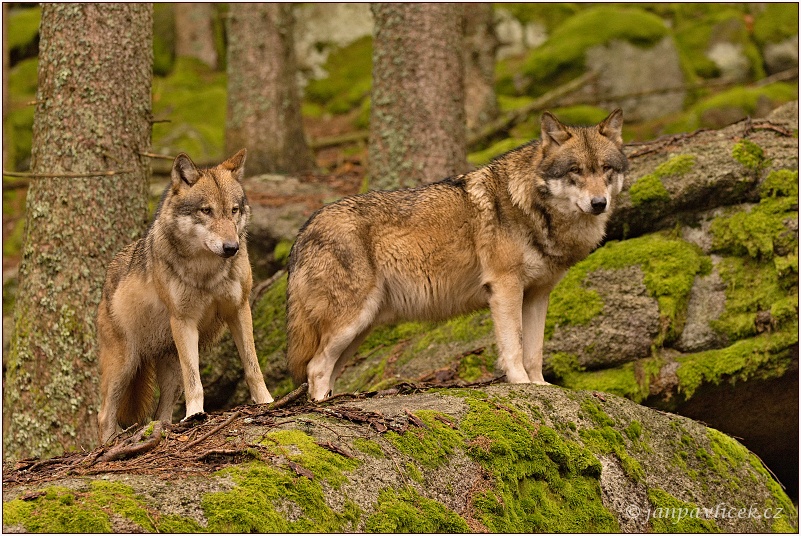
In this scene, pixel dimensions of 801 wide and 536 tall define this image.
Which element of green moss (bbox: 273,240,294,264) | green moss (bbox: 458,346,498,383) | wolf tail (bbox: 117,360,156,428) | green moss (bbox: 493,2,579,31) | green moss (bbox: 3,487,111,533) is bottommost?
green moss (bbox: 458,346,498,383)

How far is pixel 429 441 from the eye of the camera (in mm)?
5352

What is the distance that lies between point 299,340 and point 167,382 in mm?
1202

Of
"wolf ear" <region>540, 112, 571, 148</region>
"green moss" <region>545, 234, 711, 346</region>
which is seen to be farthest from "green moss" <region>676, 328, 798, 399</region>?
"wolf ear" <region>540, 112, 571, 148</region>

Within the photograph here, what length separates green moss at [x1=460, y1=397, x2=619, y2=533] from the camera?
5387 mm

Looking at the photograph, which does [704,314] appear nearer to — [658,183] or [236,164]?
[658,183]

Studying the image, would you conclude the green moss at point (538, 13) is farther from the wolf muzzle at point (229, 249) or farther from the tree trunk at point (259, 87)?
the wolf muzzle at point (229, 249)

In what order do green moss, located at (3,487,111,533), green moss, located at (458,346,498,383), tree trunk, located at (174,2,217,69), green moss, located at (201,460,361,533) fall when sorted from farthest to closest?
tree trunk, located at (174,2,217,69) → green moss, located at (458,346,498,383) → green moss, located at (201,460,361,533) → green moss, located at (3,487,111,533)

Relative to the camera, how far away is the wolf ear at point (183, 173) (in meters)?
6.64

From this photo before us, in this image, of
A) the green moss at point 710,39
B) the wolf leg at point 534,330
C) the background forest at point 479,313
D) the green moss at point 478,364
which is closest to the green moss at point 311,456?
the background forest at point 479,313

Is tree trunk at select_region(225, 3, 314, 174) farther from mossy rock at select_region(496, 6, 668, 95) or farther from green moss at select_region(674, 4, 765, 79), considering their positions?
green moss at select_region(674, 4, 765, 79)

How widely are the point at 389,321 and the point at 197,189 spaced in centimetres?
212

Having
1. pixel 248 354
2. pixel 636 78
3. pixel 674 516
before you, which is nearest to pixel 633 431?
pixel 674 516

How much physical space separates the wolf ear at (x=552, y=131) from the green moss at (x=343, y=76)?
54.1 ft

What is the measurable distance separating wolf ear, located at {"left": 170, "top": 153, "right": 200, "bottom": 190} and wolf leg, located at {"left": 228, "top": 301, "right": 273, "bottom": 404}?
108 centimetres
